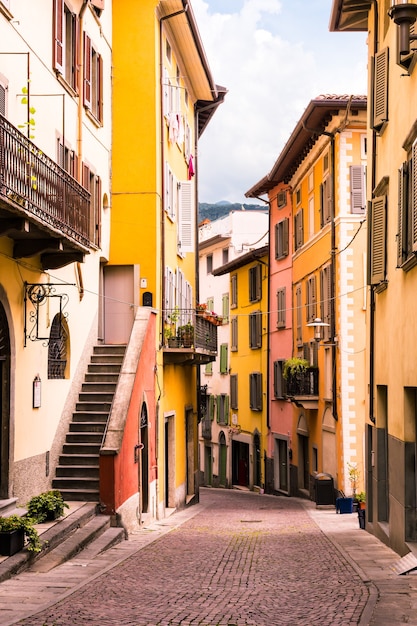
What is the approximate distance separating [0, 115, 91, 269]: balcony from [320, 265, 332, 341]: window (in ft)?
45.5

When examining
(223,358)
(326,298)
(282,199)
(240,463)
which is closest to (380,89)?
→ (326,298)

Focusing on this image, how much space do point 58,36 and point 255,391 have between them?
27739mm

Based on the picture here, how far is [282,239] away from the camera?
3831cm

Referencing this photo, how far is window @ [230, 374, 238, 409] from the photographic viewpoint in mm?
48219

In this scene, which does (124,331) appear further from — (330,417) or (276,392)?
(276,392)

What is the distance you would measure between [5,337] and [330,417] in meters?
16.3

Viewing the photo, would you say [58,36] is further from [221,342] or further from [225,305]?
[221,342]

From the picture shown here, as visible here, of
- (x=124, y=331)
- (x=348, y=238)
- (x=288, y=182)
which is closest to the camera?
(x=124, y=331)

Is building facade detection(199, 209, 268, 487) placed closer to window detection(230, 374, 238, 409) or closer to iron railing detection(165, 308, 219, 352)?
window detection(230, 374, 238, 409)

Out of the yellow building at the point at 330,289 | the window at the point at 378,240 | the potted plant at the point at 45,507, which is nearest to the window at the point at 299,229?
the yellow building at the point at 330,289

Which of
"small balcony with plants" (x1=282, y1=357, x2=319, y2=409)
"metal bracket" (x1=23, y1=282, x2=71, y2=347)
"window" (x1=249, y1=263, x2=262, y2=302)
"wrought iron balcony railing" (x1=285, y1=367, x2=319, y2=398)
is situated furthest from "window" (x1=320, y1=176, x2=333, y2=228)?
"metal bracket" (x1=23, y1=282, x2=71, y2=347)

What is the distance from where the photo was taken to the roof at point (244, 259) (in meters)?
42.3

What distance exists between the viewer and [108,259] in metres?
23.6

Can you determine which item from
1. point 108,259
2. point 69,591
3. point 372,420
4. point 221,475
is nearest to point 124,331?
point 108,259
